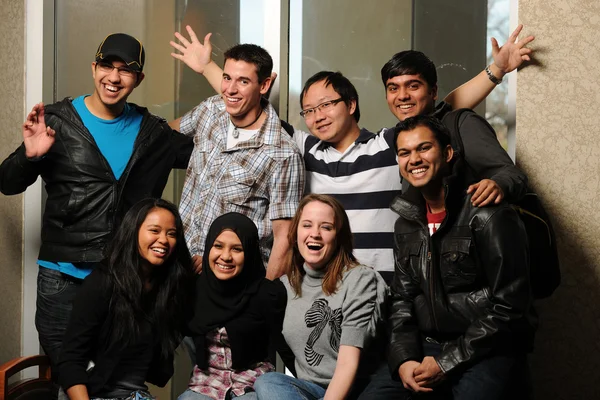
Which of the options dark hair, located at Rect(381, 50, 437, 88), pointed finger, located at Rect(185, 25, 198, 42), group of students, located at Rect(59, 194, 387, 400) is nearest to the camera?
group of students, located at Rect(59, 194, 387, 400)

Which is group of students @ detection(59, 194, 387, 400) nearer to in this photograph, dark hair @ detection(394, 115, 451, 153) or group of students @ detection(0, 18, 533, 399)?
group of students @ detection(0, 18, 533, 399)

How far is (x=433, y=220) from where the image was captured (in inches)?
96.1

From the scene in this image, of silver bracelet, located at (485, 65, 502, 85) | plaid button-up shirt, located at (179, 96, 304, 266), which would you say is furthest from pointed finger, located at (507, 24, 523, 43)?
plaid button-up shirt, located at (179, 96, 304, 266)

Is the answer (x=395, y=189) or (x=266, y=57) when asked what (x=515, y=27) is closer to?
(x=395, y=189)

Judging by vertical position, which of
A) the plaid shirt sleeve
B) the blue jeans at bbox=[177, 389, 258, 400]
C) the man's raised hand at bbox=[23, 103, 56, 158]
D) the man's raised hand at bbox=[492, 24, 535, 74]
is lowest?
the blue jeans at bbox=[177, 389, 258, 400]

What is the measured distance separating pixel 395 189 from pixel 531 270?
0.55 metres

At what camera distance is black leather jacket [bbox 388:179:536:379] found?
225 centimetres

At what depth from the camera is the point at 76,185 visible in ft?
9.46

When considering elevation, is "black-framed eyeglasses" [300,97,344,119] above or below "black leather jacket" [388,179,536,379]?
above

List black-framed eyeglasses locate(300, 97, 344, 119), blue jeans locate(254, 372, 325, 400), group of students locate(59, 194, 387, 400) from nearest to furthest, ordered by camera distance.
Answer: blue jeans locate(254, 372, 325, 400), group of students locate(59, 194, 387, 400), black-framed eyeglasses locate(300, 97, 344, 119)

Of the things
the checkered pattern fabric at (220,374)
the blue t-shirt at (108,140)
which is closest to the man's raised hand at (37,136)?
the blue t-shirt at (108,140)

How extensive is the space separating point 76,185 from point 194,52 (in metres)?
0.82

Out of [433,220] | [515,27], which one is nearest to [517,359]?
[433,220]

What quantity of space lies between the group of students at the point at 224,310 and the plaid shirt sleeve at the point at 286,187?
163 mm
